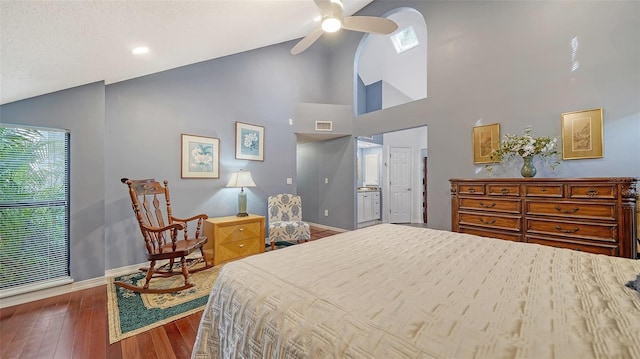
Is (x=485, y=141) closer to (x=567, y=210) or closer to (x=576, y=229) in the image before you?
(x=567, y=210)

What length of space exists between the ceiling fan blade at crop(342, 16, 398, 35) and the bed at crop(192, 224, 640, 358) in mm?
2051

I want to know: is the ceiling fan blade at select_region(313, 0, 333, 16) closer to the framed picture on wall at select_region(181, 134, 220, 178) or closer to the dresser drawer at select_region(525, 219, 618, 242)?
the framed picture on wall at select_region(181, 134, 220, 178)

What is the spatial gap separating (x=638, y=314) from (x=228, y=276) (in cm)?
139

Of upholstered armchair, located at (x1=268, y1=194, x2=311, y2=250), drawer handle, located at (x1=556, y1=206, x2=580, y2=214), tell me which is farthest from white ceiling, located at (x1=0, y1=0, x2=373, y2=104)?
drawer handle, located at (x1=556, y1=206, x2=580, y2=214)

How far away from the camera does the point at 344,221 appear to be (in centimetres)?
507

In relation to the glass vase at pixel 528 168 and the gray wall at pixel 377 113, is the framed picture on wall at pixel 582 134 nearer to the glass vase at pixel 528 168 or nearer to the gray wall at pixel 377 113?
the gray wall at pixel 377 113

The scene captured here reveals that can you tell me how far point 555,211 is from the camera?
2.29m

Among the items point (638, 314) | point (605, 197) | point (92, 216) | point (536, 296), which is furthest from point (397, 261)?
point (92, 216)

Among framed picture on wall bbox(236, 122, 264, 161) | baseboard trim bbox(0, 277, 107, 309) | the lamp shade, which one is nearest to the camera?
baseboard trim bbox(0, 277, 107, 309)

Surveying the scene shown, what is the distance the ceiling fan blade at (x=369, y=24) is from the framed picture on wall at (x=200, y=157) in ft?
8.08

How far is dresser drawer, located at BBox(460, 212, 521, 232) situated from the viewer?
2520 mm

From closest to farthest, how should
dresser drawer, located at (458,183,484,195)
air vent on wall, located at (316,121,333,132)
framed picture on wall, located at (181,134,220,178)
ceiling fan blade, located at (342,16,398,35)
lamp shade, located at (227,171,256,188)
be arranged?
1. ceiling fan blade, located at (342,16,398,35)
2. dresser drawer, located at (458,183,484,195)
3. framed picture on wall, located at (181,134,220,178)
4. lamp shade, located at (227,171,256,188)
5. air vent on wall, located at (316,121,333,132)

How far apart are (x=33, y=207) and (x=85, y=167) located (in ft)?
1.69

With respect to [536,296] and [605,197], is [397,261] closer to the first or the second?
[536,296]
